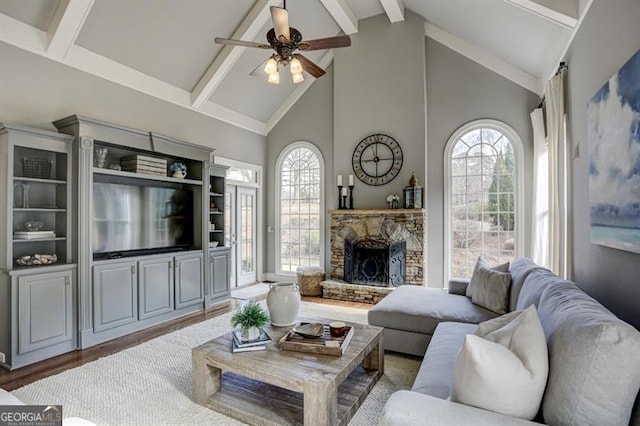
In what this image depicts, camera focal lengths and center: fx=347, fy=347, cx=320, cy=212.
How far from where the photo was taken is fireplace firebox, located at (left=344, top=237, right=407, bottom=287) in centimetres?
559

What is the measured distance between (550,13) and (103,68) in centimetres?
488

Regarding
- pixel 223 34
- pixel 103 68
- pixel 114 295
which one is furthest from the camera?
pixel 223 34

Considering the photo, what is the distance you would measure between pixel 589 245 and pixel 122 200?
4817 millimetres

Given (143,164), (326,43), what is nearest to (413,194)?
(326,43)

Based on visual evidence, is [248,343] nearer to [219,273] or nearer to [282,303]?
[282,303]

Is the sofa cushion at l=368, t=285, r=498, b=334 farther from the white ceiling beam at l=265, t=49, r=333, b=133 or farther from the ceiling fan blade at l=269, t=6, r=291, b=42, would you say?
the white ceiling beam at l=265, t=49, r=333, b=133

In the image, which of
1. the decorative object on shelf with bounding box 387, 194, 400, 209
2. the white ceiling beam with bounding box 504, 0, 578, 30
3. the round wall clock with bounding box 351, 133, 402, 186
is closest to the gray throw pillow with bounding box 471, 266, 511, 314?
the white ceiling beam with bounding box 504, 0, 578, 30

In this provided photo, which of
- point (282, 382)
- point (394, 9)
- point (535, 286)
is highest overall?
point (394, 9)

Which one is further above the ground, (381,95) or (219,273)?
(381,95)

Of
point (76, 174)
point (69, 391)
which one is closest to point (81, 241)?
point (76, 174)

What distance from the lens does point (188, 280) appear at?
486 cm

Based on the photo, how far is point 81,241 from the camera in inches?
144

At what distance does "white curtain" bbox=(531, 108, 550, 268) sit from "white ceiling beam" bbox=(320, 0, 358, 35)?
127 inches

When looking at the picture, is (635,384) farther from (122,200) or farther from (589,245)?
(122,200)
